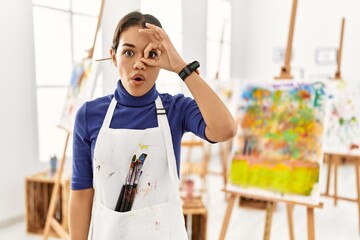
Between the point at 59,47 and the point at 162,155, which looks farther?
the point at 59,47

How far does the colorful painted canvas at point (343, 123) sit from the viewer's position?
3178 millimetres

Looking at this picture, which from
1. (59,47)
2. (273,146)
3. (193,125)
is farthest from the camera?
(59,47)

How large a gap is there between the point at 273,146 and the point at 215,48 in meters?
3.65

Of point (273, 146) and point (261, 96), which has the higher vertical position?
point (261, 96)

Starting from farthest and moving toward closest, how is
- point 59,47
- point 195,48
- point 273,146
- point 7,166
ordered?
point 195,48
point 59,47
point 7,166
point 273,146

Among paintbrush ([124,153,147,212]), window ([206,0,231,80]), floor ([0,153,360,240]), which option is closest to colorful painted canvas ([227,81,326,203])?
floor ([0,153,360,240])

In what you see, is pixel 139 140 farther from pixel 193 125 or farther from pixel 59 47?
pixel 59 47

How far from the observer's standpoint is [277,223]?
3.06 metres

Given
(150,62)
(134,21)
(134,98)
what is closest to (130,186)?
(134,98)

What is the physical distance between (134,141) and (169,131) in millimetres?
106

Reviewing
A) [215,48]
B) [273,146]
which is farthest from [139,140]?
[215,48]

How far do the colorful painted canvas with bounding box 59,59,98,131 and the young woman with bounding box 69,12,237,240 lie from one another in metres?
1.15

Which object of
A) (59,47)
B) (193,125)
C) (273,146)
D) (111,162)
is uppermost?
(59,47)

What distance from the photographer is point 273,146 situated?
2.10 m
